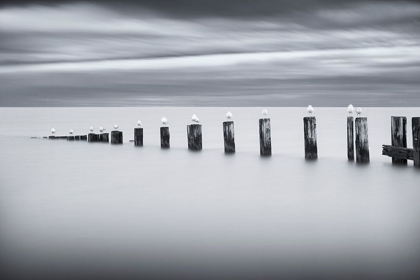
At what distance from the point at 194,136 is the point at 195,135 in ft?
0.34

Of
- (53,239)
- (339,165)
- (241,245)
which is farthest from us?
(339,165)

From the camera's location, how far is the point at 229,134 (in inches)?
599

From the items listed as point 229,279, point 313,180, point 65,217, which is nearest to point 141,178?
point 313,180

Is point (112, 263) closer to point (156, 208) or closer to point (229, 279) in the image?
point (229, 279)

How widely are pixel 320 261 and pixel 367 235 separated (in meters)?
1.30

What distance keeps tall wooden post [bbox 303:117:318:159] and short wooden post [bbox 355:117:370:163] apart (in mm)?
1085

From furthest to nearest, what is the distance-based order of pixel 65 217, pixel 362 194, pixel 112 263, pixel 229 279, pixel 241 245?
pixel 362 194 < pixel 65 217 < pixel 241 245 < pixel 112 263 < pixel 229 279

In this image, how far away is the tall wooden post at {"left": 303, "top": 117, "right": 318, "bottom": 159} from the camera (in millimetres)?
12219

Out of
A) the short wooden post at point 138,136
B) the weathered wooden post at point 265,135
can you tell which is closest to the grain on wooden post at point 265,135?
the weathered wooden post at point 265,135

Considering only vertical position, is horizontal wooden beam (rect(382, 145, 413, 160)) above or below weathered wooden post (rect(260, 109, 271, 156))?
below

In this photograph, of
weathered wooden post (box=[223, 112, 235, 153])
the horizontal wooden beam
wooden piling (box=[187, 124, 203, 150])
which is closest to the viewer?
the horizontal wooden beam

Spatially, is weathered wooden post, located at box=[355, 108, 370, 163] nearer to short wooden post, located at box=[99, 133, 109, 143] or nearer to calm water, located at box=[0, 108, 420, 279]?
calm water, located at box=[0, 108, 420, 279]

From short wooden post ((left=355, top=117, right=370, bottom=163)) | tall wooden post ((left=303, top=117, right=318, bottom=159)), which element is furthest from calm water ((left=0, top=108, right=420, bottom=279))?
tall wooden post ((left=303, top=117, right=318, bottom=159))

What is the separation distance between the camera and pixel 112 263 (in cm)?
465
